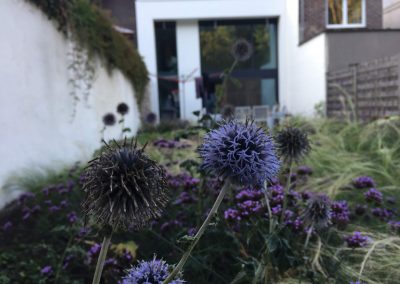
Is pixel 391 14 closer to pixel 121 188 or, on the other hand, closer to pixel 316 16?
pixel 316 16

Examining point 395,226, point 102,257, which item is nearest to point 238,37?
point 395,226

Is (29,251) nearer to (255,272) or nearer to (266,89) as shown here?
(255,272)

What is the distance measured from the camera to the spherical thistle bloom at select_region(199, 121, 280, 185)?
1.00 meters

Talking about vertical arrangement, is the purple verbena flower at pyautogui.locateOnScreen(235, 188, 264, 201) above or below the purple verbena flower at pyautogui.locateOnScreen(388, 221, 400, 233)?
above

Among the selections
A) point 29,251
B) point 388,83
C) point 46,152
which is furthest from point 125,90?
point 29,251

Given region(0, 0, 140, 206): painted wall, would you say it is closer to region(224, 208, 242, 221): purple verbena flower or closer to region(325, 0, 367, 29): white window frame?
region(224, 208, 242, 221): purple verbena flower

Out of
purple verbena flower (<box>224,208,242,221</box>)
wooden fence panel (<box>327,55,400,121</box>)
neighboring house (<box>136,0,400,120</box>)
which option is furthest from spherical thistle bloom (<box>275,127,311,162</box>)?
neighboring house (<box>136,0,400,120</box>)

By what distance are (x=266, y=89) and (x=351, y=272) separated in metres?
13.9

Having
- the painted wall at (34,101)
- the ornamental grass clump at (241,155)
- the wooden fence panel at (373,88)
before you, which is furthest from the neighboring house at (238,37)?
the ornamental grass clump at (241,155)

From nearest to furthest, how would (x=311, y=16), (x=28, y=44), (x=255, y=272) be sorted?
(x=255, y=272), (x=28, y=44), (x=311, y=16)

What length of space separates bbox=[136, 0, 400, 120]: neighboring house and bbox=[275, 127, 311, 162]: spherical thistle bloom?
410 inches

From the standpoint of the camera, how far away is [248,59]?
48.2ft

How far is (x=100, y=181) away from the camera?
87cm

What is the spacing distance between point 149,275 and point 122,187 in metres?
0.27
